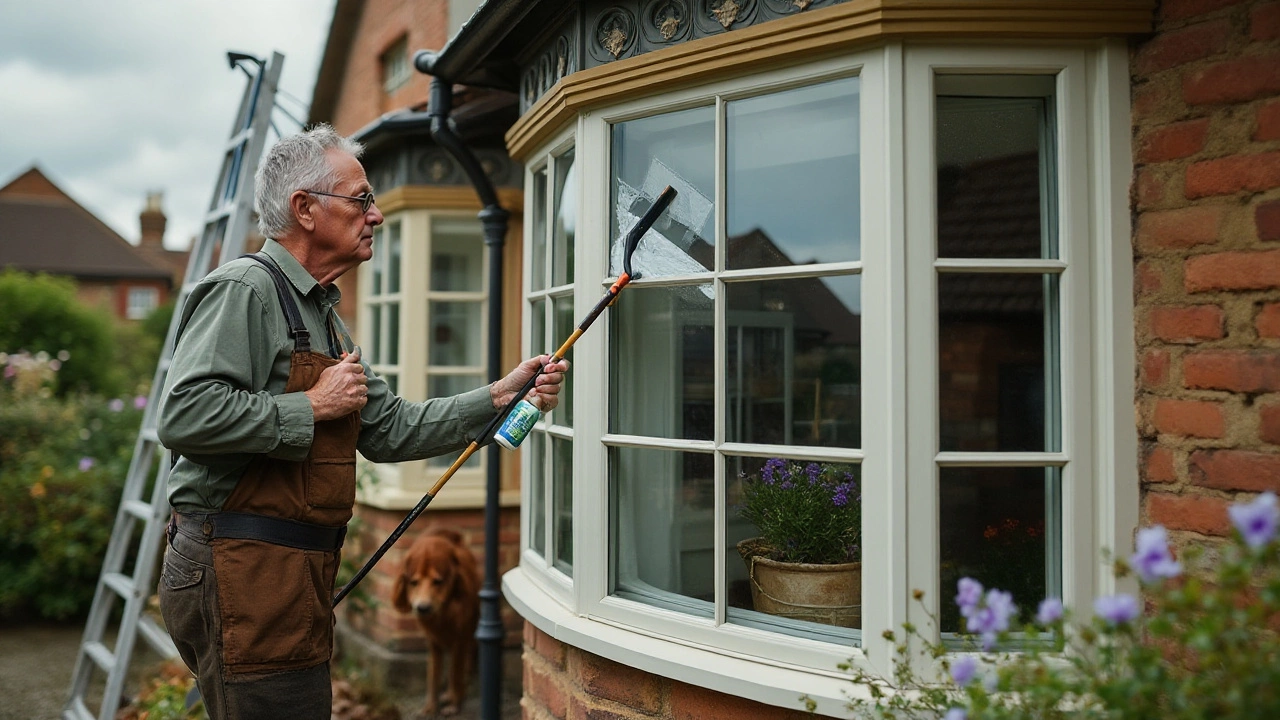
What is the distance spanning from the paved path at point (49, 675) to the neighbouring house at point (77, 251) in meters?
27.0

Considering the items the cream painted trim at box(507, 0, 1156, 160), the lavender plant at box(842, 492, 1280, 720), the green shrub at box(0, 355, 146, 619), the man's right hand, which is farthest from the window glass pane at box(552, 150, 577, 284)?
the green shrub at box(0, 355, 146, 619)

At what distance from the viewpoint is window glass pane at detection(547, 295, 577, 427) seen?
3.50 metres

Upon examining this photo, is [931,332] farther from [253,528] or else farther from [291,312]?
[253,528]

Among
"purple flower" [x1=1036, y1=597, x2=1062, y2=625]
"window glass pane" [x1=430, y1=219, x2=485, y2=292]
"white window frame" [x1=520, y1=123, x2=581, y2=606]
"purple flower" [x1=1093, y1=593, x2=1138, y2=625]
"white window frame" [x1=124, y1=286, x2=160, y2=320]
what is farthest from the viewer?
"white window frame" [x1=124, y1=286, x2=160, y2=320]

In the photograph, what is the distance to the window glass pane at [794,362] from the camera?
107 inches

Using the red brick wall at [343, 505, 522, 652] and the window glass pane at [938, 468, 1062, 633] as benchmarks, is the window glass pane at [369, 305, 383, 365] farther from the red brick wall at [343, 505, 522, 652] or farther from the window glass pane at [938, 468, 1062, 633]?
the window glass pane at [938, 468, 1062, 633]

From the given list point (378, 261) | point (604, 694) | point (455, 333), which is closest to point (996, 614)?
point (604, 694)

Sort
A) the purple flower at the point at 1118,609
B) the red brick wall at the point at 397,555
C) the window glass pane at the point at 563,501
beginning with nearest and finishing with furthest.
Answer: the purple flower at the point at 1118,609 → the window glass pane at the point at 563,501 → the red brick wall at the point at 397,555

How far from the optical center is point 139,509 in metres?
4.72

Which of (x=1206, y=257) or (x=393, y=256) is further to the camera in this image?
(x=393, y=256)

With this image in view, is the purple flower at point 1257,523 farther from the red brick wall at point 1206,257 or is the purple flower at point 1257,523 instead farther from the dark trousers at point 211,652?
the dark trousers at point 211,652

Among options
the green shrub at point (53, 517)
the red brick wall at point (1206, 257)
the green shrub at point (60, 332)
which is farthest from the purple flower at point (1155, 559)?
the green shrub at point (60, 332)

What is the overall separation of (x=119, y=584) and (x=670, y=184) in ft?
11.2

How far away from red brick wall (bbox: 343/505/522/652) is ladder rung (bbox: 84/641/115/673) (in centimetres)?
132
